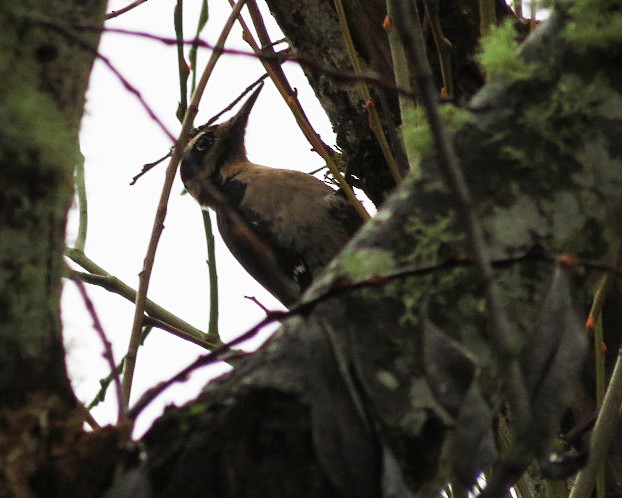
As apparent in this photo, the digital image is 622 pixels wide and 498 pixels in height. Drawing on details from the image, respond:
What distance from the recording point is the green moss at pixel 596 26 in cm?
136

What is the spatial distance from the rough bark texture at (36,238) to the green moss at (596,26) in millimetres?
645

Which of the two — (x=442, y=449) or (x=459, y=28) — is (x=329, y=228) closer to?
(x=459, y=28)

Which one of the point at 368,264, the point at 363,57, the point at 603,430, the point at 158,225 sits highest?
the point at 363,57

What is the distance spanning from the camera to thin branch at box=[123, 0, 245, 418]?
210cm

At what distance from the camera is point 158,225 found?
225cm

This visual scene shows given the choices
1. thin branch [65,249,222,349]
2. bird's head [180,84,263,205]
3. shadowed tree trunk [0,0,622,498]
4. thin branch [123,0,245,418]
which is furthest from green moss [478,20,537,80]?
Result: bird's head [180,84,263,205]

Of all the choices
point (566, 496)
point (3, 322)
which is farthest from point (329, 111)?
point (3, 322)

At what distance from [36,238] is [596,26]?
2.57ft

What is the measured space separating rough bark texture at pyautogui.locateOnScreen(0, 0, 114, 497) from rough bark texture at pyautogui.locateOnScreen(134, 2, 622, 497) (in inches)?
4.9

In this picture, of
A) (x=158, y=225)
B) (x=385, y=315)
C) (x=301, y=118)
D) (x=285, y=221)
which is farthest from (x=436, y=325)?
(x=285, y=221)

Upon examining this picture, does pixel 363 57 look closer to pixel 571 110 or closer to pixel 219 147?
pixel 571 110

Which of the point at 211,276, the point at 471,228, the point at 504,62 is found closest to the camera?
the point at 471,228

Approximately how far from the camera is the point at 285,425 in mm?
1200

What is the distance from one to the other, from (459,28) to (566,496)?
123cm
